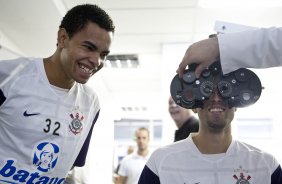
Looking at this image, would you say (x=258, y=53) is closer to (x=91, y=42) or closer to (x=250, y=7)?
(x=91, y=42)

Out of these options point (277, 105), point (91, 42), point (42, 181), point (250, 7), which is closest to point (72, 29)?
point (91, 42)

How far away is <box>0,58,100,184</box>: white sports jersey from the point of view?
1.23m

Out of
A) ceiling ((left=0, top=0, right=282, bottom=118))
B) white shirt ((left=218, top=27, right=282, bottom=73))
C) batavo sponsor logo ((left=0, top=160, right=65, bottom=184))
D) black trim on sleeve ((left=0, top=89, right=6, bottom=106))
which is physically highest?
ceiling ((left=0, top=0, right=282, bottom=118))

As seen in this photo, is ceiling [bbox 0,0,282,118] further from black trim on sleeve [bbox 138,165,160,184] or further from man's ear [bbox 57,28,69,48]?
black trim on sleeve [bbox 138,165,160,184]

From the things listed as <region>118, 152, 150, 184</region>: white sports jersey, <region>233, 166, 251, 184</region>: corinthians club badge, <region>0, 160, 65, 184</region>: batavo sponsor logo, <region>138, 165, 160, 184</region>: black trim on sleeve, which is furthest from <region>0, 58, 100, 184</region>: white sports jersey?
<region>118, 152, 150, 184</region>: white sports jersey

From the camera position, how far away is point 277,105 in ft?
18.1

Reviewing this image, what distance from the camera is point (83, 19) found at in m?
1.38

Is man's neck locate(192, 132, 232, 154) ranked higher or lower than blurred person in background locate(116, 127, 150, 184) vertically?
higher

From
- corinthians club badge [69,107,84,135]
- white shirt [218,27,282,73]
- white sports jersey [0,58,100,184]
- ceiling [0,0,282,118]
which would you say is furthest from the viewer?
ceiling [0,0,282,118]

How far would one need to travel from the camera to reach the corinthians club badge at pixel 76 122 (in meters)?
1.36

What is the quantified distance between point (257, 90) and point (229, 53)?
0.48 feet

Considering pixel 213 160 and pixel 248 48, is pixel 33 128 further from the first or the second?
pixel 248 48

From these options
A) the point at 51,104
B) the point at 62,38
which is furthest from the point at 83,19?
the point at 51,104

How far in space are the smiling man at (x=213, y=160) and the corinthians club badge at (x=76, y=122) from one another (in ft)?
1.18
